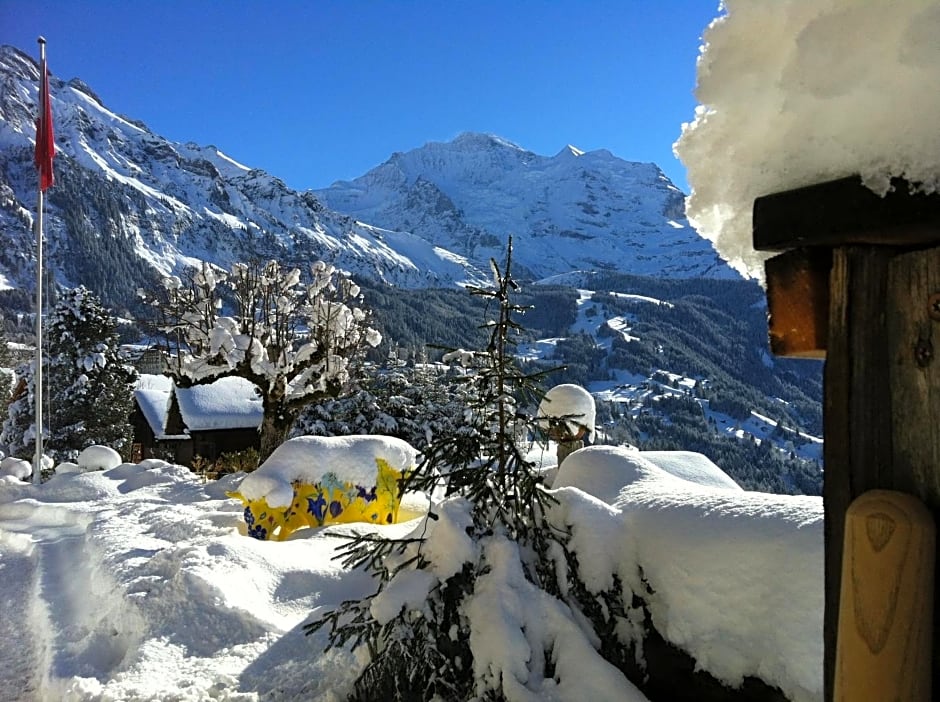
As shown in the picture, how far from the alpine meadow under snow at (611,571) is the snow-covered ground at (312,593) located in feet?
0.04

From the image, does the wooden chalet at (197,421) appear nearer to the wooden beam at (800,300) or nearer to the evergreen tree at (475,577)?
the evergreen tree at (475,577)

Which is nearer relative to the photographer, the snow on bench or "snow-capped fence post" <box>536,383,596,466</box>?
"snow-capped fence post" <box>536,383,596,466</box>

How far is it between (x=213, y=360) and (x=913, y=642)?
12667 mm

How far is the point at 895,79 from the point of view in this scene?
1033mm

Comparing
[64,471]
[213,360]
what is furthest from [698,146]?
→ [64,471]

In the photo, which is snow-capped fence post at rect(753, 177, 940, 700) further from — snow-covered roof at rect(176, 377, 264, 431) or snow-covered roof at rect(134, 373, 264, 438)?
snow-covered roof at rect(176, 377, 264, 431)

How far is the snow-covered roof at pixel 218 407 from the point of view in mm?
23547

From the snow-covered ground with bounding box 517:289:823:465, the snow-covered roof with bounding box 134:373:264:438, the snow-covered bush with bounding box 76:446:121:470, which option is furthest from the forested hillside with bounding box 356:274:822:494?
the snow-covered bush with bounding box 76:446:121:470

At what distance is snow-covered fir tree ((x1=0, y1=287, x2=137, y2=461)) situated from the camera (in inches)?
922

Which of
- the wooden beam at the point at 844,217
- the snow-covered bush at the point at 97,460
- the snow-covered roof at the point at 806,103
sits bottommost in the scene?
the snow-covered bush at the point at 97,460

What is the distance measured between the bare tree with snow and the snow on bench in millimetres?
4708

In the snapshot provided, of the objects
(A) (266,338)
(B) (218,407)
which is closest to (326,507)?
(A) (266,338)

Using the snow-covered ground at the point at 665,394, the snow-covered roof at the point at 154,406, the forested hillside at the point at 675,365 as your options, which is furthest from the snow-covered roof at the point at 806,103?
the snow-covered ground at the point at 665,394

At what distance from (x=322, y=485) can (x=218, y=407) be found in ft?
57.1
